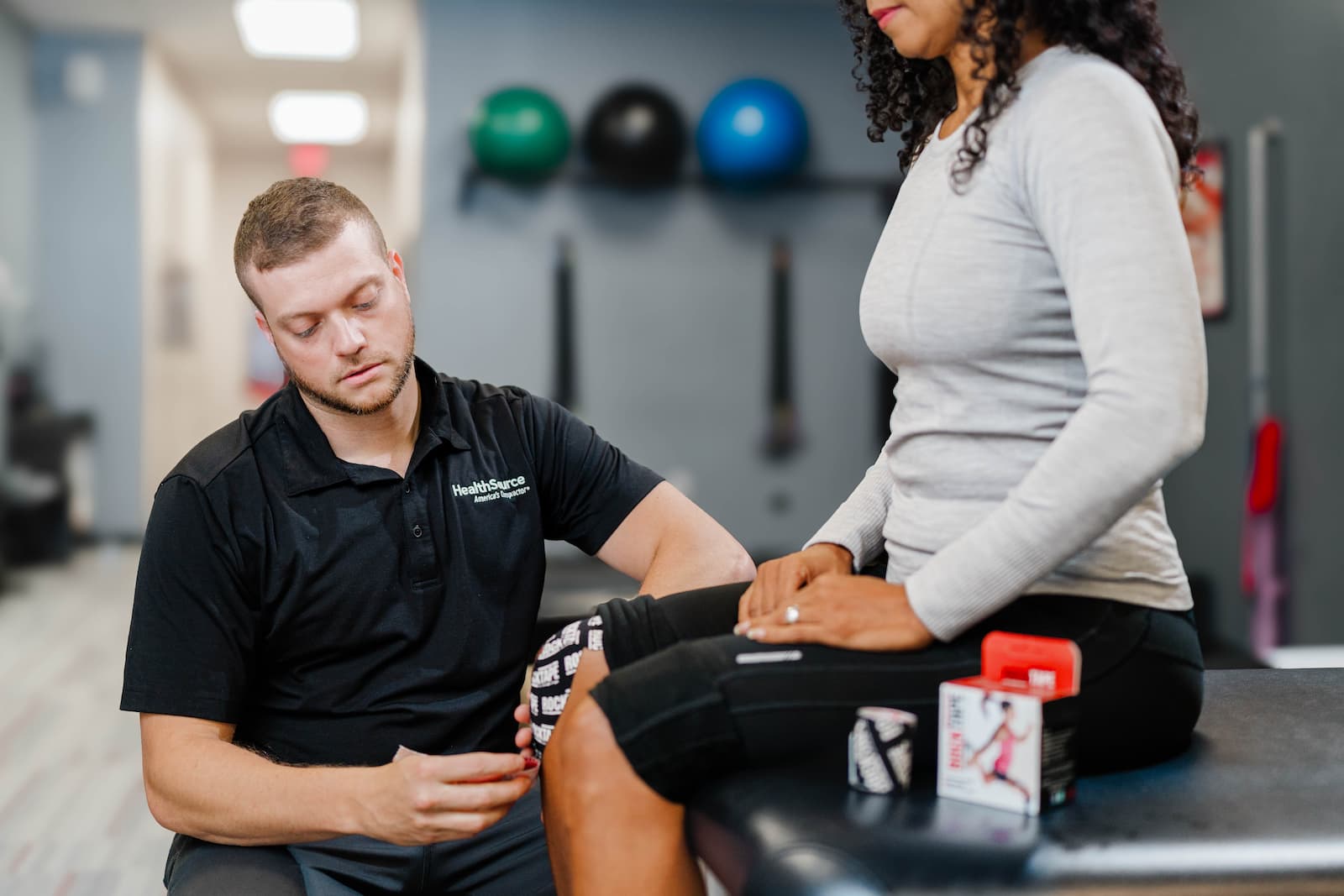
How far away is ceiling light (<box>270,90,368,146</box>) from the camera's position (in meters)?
7.49

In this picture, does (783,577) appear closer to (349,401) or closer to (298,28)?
(349,401)

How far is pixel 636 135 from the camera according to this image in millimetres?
4848

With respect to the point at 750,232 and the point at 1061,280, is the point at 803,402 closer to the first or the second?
the point at 750,232

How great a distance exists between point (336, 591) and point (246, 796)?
23 centimetres

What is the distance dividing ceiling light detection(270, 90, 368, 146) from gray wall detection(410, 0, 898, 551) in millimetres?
2520

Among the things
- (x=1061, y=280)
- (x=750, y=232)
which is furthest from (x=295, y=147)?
(x=1061, y=280)

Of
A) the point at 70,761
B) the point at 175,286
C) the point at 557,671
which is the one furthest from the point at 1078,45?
the point at 175,286

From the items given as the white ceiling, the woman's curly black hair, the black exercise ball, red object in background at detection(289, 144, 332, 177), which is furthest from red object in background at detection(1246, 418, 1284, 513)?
red object in background at detection(289, 144, 332, 177)

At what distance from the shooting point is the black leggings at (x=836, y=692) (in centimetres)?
90

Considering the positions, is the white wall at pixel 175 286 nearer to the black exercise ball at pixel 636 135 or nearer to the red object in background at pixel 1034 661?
the black exercise ball at pixel 636 135

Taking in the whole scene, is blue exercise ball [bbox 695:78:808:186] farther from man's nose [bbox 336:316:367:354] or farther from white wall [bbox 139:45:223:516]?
man's nose [bbox 336:316:367:354]

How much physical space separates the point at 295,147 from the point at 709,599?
29.5ft

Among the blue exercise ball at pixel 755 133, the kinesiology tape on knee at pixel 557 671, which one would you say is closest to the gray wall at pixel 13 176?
the blue exercise ball at pixel 755 133

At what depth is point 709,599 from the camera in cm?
119
